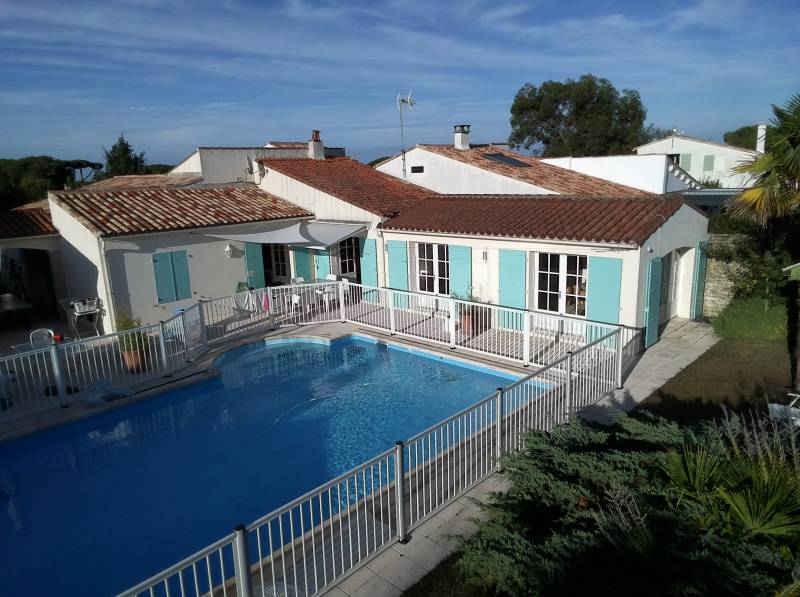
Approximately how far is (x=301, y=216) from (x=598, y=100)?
54.5 metres

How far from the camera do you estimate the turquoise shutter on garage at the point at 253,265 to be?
65.0 ft

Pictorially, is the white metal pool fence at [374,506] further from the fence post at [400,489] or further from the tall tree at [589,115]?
the tall tree at [589,115]

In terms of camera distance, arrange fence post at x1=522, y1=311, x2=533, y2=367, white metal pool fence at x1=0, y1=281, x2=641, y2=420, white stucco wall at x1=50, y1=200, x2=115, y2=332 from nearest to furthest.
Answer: white metal pool fence at x1=0, y1=281, x2=641, y2=420
fence post at x1=522, y1=311, x2=533, y2=367
white stucco wall at x1=50, y1=200, x2=115, y2=332

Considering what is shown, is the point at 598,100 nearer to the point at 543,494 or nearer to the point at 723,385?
the point at 723,385

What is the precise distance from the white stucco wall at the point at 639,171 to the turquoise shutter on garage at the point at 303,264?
15.4 m

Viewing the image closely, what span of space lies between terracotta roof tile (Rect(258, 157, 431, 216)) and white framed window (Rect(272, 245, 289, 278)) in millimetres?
2945

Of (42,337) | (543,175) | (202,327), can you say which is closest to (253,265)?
(202,327)

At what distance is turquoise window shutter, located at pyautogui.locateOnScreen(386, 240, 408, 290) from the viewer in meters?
18.6

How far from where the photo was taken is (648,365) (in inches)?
532

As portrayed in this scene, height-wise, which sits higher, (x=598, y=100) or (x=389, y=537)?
(x=598, y=100)

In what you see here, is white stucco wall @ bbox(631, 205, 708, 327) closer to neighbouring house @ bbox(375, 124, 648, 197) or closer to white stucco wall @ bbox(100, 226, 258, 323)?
neighbouring house @ bbox(375, 124, 648, 197)

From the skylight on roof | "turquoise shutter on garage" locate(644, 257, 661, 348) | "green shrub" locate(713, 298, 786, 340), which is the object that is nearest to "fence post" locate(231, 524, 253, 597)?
"turquoise shutter on garage" locate(644, 257, 661, 348)

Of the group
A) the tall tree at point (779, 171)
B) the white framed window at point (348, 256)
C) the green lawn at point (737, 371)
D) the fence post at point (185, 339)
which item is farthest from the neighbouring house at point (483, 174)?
the fence post at point (185, 339)

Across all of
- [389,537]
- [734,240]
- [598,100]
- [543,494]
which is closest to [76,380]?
[389,537]
